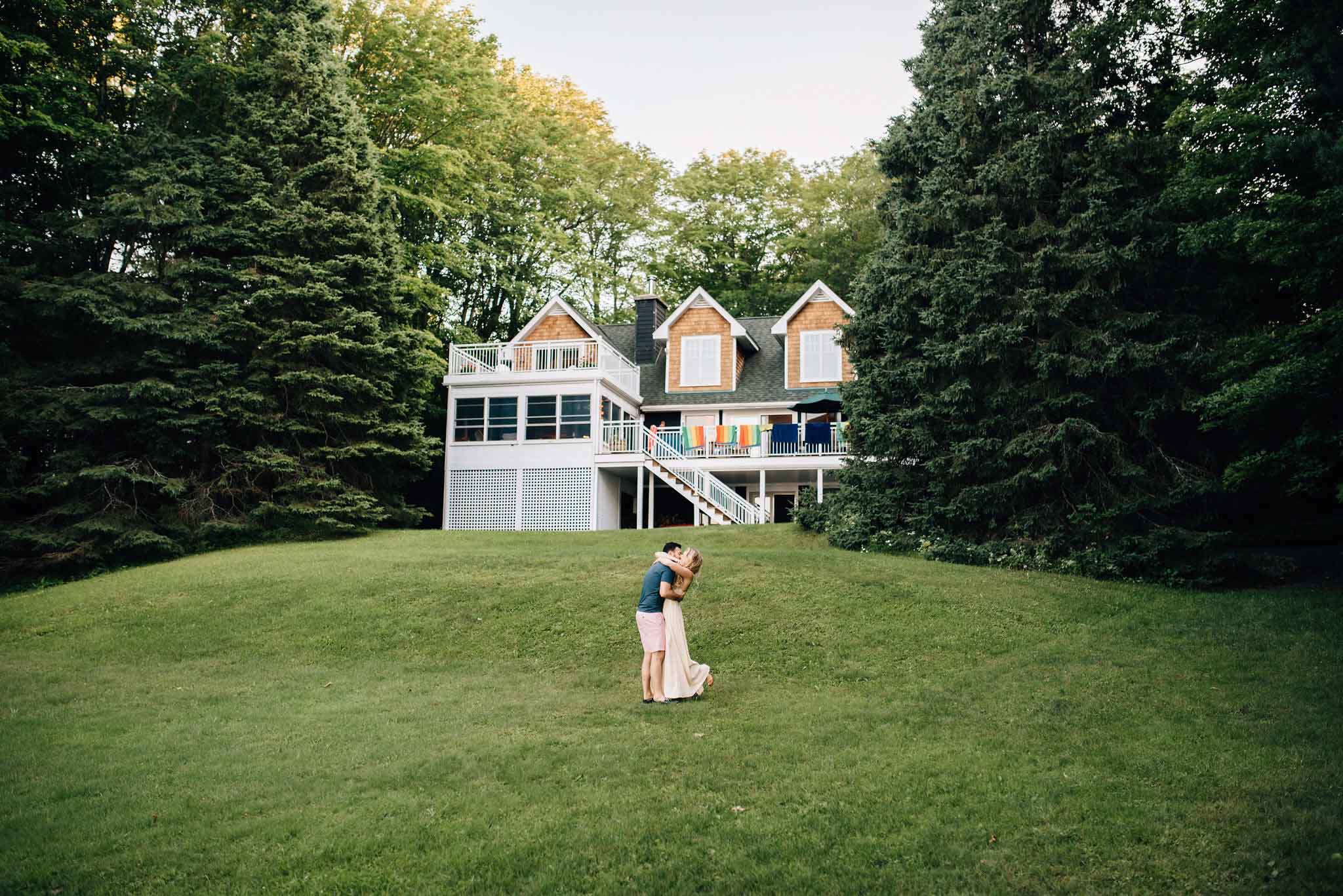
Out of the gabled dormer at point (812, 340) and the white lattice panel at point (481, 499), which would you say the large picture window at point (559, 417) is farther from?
the gabled dormer at point (812, 340)

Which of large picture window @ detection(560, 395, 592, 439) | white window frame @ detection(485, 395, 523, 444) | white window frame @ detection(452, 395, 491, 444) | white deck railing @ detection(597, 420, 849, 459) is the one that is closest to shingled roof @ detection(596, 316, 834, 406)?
white deck railing @ detection(597, 420, 849, 459)

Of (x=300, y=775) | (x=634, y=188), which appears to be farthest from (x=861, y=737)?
(x=634, y=188)

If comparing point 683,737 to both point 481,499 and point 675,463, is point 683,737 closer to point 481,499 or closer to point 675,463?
point 675,463

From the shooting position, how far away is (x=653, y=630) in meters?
10.3

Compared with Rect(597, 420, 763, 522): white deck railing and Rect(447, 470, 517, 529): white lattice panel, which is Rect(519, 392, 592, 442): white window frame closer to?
Rect(597, 420, 763, 522): white deck railing

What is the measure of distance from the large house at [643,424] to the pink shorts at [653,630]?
16421 millimetres

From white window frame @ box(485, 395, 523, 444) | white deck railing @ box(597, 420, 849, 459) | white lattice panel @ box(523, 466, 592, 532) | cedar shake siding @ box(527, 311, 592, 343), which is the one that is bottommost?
white lattice panel @ box(523, 466, 592, 532)

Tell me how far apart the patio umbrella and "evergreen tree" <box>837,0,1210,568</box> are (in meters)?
6.31

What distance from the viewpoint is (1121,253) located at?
17.6 m

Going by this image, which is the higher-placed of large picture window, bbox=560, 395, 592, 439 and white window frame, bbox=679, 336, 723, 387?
white window frame, bbox=679, 336, 723, 387

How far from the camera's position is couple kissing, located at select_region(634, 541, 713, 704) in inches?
401

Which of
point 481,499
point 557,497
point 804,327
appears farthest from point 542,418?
point 804,327

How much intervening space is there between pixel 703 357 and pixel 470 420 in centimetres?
832

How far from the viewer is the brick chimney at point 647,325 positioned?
35.7m
